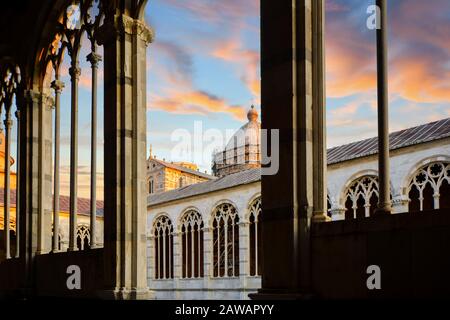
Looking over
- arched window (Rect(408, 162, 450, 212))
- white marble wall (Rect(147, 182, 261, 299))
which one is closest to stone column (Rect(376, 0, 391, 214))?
arched window (Rect(408, 162, 450, 212))

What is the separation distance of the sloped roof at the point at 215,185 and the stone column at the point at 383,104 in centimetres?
1869

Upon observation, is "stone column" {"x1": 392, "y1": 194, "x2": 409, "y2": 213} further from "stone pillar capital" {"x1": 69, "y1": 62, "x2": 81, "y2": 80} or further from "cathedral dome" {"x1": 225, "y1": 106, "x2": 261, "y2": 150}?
"cathedral dome" {"x1": 225, "y1": 106, "x2": 261, "y2": 150}

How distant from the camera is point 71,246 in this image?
314 inches

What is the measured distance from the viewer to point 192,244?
87.3 ft

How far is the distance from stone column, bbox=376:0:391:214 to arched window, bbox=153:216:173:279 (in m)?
24.4

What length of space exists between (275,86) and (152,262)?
2581cm

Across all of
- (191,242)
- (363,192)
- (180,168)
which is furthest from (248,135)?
(363,192)

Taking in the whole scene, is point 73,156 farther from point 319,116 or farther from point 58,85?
point 319,116

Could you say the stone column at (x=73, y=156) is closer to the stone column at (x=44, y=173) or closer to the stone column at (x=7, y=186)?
the stone column at (x=44, y=173)

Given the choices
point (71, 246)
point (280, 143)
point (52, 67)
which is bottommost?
point (71, 246)

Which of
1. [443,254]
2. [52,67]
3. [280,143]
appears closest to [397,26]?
[280,143]

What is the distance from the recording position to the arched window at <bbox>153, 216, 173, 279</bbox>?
28.4m

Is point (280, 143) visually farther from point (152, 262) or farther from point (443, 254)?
point (152, 262)

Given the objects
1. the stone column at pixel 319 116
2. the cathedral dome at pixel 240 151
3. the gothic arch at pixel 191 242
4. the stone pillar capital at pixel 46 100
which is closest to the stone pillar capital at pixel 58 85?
the stone pillar capital at pixel 46 100
